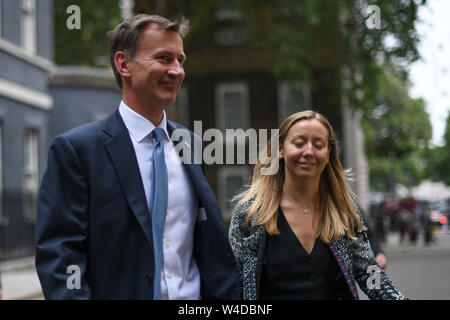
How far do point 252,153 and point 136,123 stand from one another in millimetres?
1410

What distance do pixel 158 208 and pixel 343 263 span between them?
1293 millimetres

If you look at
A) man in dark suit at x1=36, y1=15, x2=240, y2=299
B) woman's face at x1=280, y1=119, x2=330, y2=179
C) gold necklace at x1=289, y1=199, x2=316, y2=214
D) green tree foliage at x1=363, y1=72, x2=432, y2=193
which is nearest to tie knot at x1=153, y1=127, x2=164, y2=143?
man in dark suit at x1=36, y1=15, x2=240, y2=299

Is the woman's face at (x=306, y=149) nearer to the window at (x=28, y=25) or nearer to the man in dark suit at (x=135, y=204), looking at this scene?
the man in dark suit at (x=135, y=204)

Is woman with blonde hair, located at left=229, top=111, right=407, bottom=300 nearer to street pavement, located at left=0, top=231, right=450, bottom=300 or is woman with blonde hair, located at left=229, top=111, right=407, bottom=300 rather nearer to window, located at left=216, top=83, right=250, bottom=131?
street pavement, located at left=0, top=231, right=450, bottom=300

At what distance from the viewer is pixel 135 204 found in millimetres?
2541

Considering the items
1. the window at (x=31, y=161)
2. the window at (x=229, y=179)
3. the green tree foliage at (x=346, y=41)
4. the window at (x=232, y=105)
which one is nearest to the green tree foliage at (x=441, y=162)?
the green tree foliage at (x=346, y=41)

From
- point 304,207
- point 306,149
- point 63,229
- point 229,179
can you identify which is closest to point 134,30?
point 63,229

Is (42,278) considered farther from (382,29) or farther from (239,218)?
(382,29)

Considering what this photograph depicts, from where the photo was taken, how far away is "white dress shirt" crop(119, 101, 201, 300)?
2.62 meters

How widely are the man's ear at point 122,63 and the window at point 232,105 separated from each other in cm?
2791

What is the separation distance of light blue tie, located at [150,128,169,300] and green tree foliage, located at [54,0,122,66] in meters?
30.7

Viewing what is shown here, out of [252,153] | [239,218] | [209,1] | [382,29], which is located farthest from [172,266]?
[209,1]

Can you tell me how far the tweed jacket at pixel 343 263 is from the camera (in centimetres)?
349

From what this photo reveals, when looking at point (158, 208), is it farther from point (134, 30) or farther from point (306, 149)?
point (306, 149)
